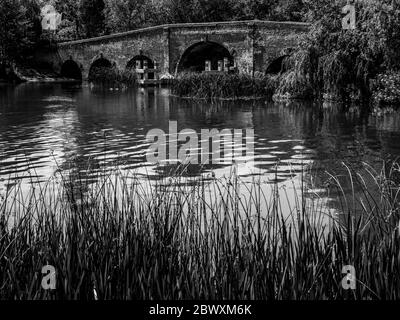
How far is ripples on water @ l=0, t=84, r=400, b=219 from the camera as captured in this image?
10.3 meters

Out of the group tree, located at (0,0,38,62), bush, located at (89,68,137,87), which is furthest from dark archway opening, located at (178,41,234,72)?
tree, located at (0,0,38,62)

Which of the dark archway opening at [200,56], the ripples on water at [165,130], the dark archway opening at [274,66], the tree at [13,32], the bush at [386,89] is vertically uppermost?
the tree at [13,32]

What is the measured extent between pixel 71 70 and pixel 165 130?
3485 centimetres

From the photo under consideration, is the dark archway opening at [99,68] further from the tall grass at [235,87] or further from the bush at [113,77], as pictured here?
the tall grass at [235,87]

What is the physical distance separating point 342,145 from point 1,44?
121 ft

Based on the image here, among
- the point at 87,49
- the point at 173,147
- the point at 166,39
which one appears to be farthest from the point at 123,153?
the point at 87,49

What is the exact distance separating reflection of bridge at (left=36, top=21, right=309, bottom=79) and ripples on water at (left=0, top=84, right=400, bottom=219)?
37.7ft

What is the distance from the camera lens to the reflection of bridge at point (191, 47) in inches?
1366

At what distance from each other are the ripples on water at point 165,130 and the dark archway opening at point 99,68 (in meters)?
16.5

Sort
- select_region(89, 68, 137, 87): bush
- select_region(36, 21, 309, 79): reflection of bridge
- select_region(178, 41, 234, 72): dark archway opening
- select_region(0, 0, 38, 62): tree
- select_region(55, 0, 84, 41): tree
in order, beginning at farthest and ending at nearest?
select_region(55, 0, 84, 41): tree, select_region(0, 0, 38, 62): tree, select_region(178, 41, 234, 72): dark archway opening, select_region(89, 68, 137, 87): bush, select_region(36, 21, 309, 79): reflection of bridge

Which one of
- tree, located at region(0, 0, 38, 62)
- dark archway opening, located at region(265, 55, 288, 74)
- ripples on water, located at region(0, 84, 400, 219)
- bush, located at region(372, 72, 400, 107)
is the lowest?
ripples on water, located at region(0, 84, 400, 219)

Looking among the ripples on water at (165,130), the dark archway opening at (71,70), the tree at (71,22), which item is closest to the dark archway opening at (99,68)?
the dark archway opening at (71,70)

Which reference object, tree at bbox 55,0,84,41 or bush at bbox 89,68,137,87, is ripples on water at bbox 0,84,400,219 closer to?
bush at bbox 89,68,137,87

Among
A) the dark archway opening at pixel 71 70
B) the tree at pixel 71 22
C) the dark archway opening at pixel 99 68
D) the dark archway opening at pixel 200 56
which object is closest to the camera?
the dark archway opening at pixel 200 56
